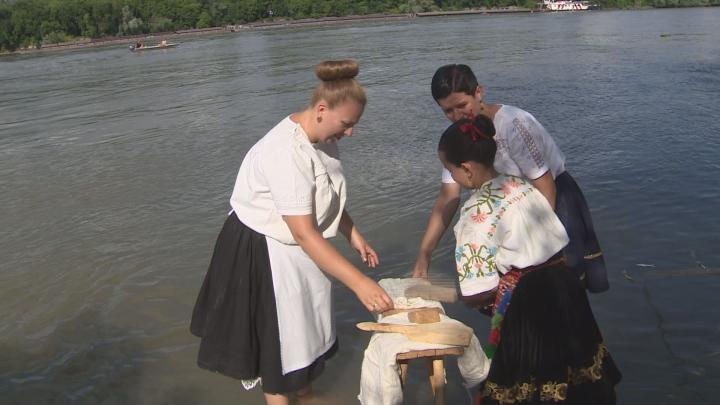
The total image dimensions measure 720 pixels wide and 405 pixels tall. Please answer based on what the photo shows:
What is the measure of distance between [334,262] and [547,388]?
1.05 meters

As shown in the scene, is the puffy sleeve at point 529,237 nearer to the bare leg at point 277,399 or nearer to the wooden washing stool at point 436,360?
the wooden washing stool at point 436,360

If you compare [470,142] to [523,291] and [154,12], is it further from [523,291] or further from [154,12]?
[154,12]

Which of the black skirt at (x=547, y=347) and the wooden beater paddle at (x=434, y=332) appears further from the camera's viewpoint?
the wooden beater paddle at (x=434, y=332)

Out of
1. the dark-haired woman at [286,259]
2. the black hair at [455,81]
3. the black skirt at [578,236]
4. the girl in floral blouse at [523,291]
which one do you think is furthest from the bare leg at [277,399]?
the black hair at [455,81]

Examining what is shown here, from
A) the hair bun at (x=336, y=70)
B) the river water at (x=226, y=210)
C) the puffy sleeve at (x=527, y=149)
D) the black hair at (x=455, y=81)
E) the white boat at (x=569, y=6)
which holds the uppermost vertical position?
the white boat at (x=569, y=6)

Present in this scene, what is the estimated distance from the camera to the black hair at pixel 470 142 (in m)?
2.87

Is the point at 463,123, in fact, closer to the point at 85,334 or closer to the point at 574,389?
the point at 574,389

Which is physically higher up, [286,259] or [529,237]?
[529,237]

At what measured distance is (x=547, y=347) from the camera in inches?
110

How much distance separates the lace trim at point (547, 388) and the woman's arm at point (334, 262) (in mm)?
604

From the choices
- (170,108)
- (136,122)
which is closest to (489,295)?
(136,122)

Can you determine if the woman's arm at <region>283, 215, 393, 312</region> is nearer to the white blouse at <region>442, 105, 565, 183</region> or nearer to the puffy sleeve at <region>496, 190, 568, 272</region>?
the puffy sleeve at <region>496, 190, 568, 272</region>

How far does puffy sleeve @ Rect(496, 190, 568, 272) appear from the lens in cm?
283

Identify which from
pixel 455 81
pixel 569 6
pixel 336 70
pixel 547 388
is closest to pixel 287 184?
pixel 336 70
